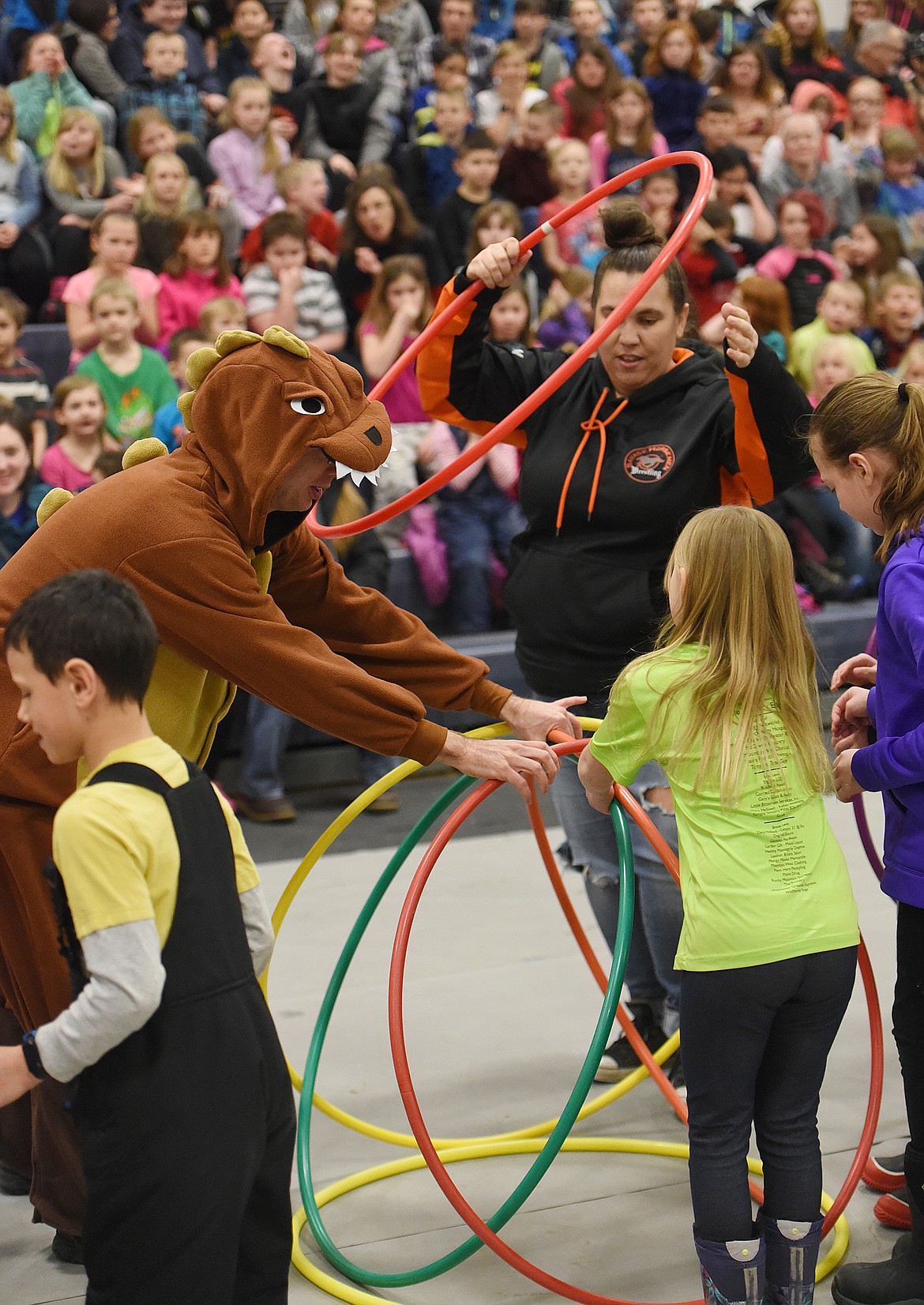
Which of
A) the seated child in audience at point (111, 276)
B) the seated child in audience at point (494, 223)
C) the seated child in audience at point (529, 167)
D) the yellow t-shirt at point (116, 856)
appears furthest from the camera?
the seated child in audience at point (529, 167)

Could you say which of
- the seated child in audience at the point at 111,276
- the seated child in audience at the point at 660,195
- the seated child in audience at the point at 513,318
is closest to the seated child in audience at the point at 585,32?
the seated child in audience at the point at 660,195

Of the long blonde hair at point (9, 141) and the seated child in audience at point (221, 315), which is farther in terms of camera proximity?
the long blonde hair at point (9, 141)

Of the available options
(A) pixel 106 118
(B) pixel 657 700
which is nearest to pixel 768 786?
(B) pixel 657 700

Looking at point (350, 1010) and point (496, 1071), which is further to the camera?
point (350, 1010)

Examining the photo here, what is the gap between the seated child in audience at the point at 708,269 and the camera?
7.70m

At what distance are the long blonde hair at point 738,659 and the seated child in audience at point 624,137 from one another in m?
6.60

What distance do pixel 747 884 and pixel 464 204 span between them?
6082 mm

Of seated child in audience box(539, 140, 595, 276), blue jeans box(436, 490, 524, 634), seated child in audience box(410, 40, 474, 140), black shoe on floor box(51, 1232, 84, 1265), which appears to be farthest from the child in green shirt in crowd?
seated child in audience box(410, 40, 474, 140)

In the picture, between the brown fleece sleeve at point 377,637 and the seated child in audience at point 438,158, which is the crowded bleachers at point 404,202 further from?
the brown fleece sleeve at point 377,637

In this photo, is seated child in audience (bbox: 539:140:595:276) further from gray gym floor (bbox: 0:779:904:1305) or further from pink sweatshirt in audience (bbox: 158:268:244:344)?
gray gym floor (bbox: 0:779:904:1305)

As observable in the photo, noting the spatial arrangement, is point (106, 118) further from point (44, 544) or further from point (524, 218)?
point (44, 544)

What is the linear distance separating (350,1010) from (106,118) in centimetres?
536

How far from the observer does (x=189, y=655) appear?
2.49 m

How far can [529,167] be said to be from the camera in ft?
27.3
